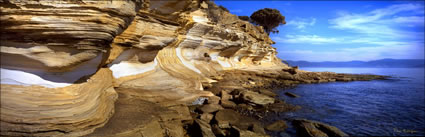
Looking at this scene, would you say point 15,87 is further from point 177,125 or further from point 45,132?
point 177,125

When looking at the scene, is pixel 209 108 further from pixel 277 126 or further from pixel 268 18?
pixel 268 18

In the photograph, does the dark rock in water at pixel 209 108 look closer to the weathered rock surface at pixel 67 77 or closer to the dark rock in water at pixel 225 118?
the dark rock in water at pixel 225 118

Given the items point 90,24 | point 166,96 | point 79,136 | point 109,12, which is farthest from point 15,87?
point 166,96

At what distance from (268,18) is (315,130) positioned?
113 feet

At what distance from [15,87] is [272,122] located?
280 inches

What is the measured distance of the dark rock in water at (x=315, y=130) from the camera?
241 inches

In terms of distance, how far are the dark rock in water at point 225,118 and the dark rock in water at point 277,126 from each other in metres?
1.14

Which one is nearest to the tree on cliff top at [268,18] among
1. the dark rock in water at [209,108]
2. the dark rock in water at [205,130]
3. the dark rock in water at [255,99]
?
the dark rock in water at [255,99]

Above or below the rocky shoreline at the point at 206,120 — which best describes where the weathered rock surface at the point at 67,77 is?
above

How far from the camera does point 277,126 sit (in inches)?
268

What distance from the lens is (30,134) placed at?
350 cm

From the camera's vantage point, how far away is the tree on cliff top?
123ft

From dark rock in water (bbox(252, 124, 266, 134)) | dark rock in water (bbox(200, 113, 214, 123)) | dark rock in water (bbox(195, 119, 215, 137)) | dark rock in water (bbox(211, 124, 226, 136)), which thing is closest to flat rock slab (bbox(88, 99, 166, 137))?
dark rock in water (bbox(195, 119, 215, 137))

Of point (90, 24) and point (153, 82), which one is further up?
point (90, 24)
